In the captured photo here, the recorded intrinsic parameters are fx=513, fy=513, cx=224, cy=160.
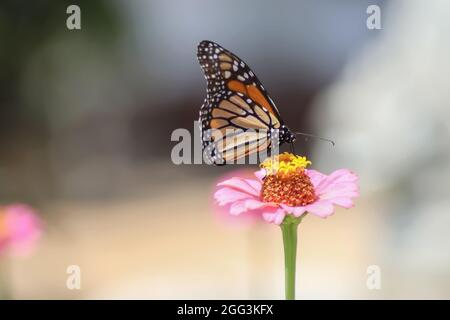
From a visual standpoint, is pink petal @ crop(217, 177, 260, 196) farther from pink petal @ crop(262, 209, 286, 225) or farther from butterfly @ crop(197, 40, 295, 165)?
butterfly @ crop(197, 40, 295, 165)

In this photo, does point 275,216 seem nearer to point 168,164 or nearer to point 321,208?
point 321,208

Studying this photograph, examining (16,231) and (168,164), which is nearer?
(16,231)

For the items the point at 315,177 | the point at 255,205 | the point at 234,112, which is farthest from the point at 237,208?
the point at 234,112

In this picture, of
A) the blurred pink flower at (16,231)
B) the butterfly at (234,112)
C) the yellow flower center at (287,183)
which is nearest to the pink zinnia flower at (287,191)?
the yellow flower center at (287,183)

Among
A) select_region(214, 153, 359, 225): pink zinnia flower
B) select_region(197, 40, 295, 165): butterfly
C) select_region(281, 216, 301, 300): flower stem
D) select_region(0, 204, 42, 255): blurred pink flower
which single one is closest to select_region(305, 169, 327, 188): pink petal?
select_region(214, 153, 359, 225): pink zinnia flower

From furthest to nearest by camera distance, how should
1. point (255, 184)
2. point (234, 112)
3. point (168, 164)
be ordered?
point (168, 164) → point (234, 112) → point (255, 184)
